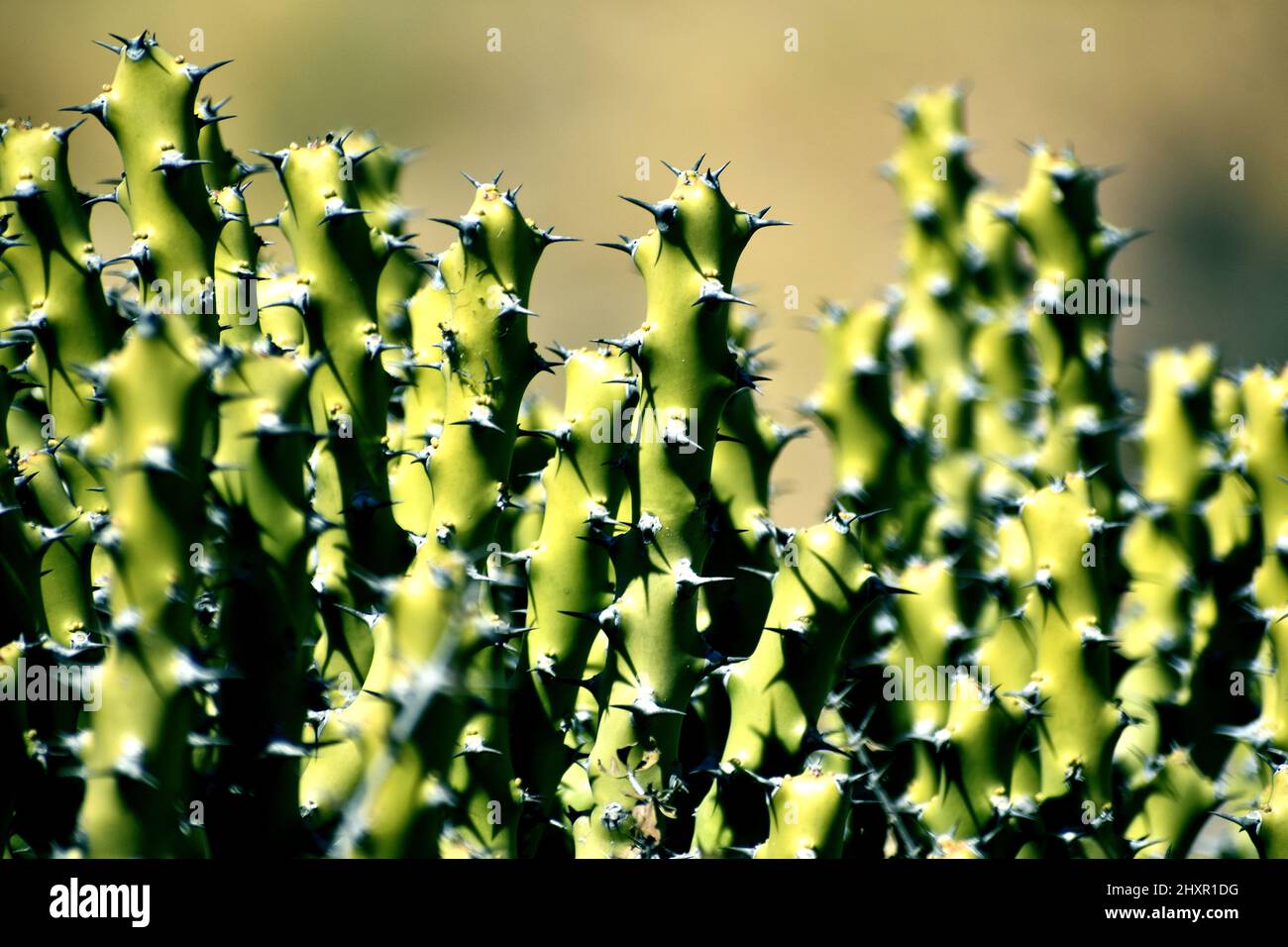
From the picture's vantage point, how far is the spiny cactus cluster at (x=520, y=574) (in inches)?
65.6

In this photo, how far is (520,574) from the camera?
100 inches

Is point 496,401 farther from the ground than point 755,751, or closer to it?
farther from the ground

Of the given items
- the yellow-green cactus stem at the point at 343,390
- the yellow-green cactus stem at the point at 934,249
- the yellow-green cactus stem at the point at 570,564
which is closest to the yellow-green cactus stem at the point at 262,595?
the yellow-green cactus stem at the point at 343,390

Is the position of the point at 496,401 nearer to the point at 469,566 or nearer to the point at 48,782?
the point at 469,566

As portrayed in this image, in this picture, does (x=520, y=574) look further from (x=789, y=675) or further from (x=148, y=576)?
(x=148, y=576)

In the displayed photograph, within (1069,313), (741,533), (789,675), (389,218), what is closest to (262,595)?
(789,675)

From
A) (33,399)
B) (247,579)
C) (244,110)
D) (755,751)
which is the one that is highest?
(244,110)

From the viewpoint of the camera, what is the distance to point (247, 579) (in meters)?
1.81

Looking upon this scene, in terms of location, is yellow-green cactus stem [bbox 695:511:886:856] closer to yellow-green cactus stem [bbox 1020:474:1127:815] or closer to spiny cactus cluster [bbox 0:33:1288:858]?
spiny cactus cluster [bbox 0:33:1288:858]

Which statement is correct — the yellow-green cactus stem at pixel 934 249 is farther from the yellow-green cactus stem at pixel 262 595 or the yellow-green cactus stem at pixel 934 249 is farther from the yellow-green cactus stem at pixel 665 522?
the yellow-green cactus stem at pixel 262 595

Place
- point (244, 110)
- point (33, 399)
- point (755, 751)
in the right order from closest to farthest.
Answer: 1. point (755, 751)
2. point (33, 399)
3. point (244, 110)

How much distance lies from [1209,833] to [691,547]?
173 cm

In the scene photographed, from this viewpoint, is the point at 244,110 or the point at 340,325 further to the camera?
the point at 244,110
